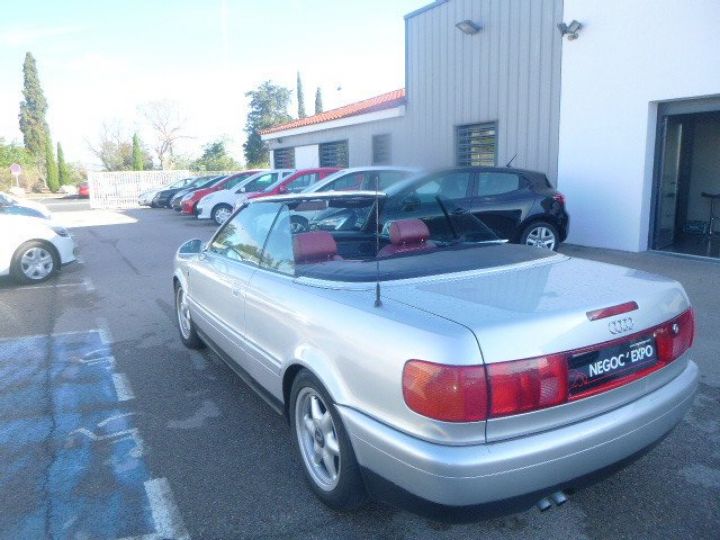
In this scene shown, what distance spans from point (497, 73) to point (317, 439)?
10.8 m

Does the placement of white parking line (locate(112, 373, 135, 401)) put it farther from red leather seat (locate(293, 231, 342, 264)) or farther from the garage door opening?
the garage door opening

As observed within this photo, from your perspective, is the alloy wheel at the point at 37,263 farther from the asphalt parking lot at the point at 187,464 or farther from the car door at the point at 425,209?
the car door at the point at 425,209

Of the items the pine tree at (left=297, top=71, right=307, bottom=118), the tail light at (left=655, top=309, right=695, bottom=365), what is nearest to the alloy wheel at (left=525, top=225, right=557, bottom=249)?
the tail light at (left=655, top=309, right=695, bottom=365)

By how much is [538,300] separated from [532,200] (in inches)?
273

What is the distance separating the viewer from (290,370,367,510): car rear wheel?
249 cm

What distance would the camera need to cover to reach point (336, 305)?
2574mm

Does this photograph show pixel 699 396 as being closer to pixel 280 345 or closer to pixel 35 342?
pixel 280 345

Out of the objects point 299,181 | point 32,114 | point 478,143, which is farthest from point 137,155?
point 478,143

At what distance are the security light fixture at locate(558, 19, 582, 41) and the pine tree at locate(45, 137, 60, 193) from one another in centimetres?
5328

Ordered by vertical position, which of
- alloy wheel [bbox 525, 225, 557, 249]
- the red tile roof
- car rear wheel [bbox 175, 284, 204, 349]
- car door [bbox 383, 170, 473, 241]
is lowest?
car rear wheel [bbox 175, 284, 204, 349]

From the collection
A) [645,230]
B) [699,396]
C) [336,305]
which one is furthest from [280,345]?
[645,230]

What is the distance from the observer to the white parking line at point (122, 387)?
425 cm

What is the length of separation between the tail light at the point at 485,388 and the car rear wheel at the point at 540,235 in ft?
23.4

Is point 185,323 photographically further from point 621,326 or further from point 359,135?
point 359,135
